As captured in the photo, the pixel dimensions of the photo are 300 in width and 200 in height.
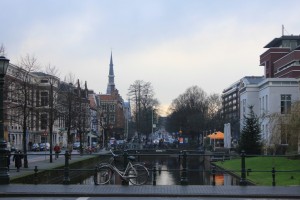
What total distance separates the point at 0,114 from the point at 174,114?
104m

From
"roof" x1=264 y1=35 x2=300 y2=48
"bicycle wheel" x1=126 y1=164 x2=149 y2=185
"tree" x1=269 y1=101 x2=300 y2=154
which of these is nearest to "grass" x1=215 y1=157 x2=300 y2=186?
"tree" x1=269 y1=101 x2=300 y2=154

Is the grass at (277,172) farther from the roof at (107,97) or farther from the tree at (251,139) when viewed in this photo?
the roof at (107,97)

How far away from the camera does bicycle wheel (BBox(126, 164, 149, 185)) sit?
2052cm

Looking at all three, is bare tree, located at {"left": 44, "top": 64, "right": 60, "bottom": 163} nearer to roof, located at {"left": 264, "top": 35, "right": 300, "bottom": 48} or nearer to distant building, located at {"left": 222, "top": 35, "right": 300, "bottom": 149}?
distant building, located at {"left": 222, "top": 35, "right": 300, "bottom": 149}

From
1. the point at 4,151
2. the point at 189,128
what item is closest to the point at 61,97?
the point at 4,151

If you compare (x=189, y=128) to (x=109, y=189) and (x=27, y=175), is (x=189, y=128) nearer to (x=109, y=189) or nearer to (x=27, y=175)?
(x=27, y=175)

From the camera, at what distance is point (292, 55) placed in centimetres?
7394

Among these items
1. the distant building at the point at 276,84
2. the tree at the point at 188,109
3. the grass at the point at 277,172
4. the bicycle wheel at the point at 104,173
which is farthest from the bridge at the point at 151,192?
the tree at the point at 188,109

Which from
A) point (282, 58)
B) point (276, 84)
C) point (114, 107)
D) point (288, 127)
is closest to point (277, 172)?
point (288, 127)

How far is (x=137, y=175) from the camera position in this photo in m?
Result: 20.6

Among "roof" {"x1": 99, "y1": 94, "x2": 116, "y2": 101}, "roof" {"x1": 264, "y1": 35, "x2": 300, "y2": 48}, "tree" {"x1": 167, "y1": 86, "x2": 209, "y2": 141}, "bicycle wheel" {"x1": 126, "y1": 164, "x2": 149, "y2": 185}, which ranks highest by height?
"roof" {"x1": 264, "y1": 35, "x2": 300, "y2": 48}

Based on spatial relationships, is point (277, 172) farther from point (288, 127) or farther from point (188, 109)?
point (188, 109)

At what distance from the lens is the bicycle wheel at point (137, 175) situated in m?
20.5

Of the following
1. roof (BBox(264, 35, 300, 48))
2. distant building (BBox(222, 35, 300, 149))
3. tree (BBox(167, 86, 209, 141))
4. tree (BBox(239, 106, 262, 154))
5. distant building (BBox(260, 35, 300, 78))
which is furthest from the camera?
tree (BBox(167, 86, 209, 141))
